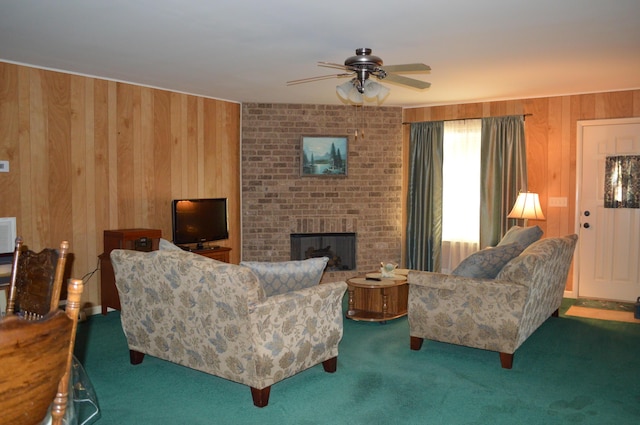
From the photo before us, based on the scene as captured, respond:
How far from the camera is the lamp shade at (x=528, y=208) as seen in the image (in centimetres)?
630

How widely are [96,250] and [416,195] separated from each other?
4.21 m

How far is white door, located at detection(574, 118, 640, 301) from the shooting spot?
6223 millimetres

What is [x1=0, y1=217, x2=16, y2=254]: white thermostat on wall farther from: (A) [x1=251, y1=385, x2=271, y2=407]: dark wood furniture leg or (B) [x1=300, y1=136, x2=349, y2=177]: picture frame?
(B) [x1=300, y1=136, x2=349, y2=177]: picture frame

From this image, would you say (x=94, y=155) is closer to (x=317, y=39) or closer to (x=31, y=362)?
(x=317, y=39)

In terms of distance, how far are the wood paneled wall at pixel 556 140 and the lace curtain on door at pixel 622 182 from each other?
0.36 meters

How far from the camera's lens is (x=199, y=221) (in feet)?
20.8

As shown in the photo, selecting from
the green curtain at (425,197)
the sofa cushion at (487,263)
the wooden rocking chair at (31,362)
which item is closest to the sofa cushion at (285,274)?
the sofa cushion at (487,263)

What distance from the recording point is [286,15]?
358cm

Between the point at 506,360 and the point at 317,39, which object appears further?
the point at 317,39

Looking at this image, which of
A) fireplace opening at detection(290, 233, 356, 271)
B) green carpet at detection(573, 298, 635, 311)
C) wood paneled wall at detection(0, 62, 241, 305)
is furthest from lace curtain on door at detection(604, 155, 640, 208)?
wood paneled wall at detection(0, 62, 241, 305)

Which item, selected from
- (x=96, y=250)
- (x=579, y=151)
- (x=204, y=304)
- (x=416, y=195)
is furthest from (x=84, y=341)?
(x=579, y=151)

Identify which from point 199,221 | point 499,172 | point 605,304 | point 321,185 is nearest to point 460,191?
point 499,172

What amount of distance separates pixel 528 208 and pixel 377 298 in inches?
88.9

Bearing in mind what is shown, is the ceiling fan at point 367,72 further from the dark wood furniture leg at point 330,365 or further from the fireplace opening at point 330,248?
the fireplace opening at point 330,248
